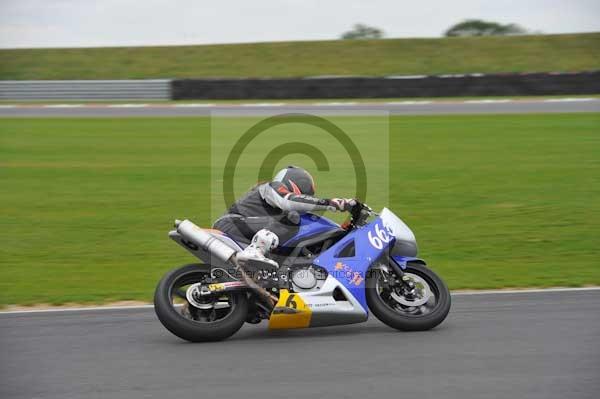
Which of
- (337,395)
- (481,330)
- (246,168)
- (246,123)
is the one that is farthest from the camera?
(246,123)

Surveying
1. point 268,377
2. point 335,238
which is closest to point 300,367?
point 268,377

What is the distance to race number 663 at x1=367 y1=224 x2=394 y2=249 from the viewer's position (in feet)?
21.6

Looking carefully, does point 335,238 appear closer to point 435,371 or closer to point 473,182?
point 435,371

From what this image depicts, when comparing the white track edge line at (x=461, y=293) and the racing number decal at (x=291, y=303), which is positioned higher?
the racing number decal at (x=291, y=303)

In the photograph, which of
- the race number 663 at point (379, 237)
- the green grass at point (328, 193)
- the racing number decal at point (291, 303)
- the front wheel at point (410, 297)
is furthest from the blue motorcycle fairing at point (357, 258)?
the green grass at point (328, 193)

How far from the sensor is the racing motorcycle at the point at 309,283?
636 centimetres

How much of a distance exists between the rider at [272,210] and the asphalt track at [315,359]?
2.48ft

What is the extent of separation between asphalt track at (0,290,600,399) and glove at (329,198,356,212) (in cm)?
98

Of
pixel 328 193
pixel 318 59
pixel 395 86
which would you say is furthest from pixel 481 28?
pixel 328 193

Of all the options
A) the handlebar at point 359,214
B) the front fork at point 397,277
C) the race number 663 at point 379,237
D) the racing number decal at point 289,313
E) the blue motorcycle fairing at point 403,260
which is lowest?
the racing number decal at point 289,313

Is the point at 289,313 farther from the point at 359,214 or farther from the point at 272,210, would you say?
the point at 359,214

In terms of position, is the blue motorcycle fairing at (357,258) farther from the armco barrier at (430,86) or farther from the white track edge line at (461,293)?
the armco barrier at (430,86)

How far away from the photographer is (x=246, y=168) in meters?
15.9

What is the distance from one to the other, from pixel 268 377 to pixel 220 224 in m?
1.65
